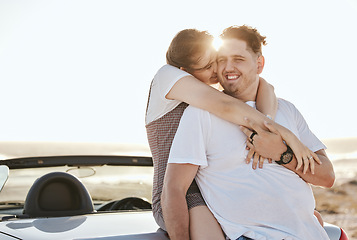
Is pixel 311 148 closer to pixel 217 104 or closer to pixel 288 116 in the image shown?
pixel 288 116

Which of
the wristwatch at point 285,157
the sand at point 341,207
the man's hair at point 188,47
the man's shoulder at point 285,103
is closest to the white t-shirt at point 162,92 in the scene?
the man's hair at point 188,47

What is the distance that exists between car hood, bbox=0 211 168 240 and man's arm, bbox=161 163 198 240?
0.08 meters

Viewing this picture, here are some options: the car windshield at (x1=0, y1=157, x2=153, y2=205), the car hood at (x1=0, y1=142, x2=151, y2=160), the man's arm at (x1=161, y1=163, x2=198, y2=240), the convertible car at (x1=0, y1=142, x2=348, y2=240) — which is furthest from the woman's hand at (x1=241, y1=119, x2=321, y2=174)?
the car hood at (x1=0, y1=142, x2=151, y2=160)

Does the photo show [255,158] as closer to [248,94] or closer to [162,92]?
[162,92]

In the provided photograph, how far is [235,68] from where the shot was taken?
11.3 feet

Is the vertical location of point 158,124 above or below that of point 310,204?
above

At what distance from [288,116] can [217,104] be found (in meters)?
0.68

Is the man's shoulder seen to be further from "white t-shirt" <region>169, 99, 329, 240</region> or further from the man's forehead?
"white t-shirt" <region>169, 99, 329, 240</region>

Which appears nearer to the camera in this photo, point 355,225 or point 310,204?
point 310,204

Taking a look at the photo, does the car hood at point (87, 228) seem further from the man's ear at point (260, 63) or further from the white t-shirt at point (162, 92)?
the man's ear at point (260, 63)

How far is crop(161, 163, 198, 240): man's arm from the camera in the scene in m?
2.77

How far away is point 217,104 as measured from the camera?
2.95 m

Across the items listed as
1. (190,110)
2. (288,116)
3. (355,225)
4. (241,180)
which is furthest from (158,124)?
(355,225)

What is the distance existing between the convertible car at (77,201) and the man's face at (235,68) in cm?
97
